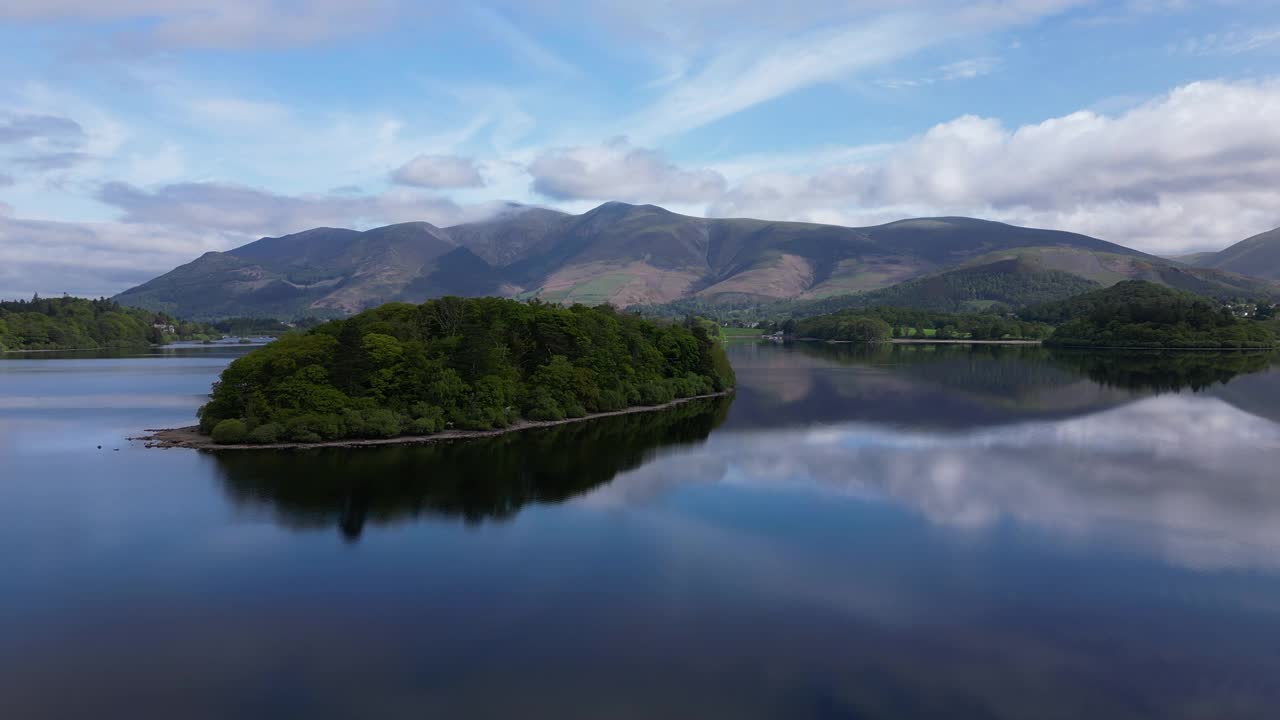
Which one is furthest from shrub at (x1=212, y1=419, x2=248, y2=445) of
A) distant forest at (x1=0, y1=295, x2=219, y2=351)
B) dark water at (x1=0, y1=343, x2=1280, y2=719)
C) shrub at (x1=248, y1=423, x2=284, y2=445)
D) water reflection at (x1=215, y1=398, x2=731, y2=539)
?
distant forest at (x1=0, y1=295, x2=219, y2=351)

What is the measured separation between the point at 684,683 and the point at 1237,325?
188502 mm

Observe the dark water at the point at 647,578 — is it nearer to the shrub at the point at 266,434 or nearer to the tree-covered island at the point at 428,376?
the shrub at the point at 266,434

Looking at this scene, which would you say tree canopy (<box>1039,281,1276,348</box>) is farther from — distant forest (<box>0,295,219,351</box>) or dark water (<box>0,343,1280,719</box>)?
distant forest (<box>0,295,219,351</box>)

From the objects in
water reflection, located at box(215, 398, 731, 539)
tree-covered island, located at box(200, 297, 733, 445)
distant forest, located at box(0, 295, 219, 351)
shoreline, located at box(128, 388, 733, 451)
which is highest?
distant forest, located at box(0, 295, 219, 351)

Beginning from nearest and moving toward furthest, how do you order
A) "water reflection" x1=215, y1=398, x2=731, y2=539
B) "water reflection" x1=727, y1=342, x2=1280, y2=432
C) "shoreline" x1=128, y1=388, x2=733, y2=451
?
"water reflection" x1=215, y1=398, x2=731, y2=539
"shoreline" x1=128, y1=388, x2=733, y2=451
"water reflection" x1=727, y1=342, x2=1280, y2=432

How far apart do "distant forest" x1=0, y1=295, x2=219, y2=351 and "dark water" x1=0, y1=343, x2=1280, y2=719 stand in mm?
146255

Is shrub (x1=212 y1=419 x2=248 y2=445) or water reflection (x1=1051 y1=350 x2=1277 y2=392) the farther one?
water reflection (x1=1051 y1=350 x2=1277 y2=392)

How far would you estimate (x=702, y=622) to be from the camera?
76.4ft

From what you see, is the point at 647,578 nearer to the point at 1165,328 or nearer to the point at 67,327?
the point at 1165,328

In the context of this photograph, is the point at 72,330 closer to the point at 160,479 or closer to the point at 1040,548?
the point at 160,479

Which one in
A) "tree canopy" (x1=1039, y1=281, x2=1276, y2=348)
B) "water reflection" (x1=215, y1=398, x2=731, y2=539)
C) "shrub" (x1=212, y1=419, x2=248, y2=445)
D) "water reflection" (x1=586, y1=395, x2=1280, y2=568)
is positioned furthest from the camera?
"tree canopy" (x1=1039, y1=281, x2=1276, y2=348)

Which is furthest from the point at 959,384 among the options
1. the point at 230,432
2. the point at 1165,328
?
the point at 1165,328

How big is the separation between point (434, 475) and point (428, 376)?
1483cm

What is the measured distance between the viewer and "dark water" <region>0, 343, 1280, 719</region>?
1945cm
